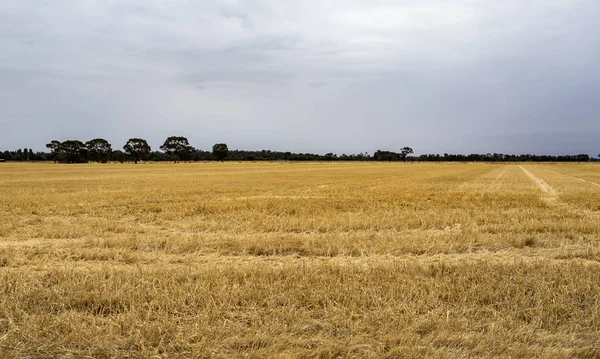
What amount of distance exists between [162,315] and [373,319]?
9.67 ft

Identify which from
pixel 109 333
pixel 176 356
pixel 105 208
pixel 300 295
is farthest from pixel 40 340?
pixel 105 208

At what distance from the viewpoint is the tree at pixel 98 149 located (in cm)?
18688

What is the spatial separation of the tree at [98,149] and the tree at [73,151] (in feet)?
13.6

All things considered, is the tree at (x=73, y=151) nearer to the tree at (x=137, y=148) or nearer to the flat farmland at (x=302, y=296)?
the tree at (x=137, y=148)

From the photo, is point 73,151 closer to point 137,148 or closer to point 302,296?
point 137,148

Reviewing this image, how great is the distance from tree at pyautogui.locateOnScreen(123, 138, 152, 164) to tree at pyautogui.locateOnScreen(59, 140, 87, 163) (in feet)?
62.2

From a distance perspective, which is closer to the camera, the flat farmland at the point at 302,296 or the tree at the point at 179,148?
the flat farmland at the point at 302,296

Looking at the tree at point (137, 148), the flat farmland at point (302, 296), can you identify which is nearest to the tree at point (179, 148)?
the tree at point (137, 148)

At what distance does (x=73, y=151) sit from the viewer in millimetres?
178125

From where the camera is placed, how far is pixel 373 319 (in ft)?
16.8

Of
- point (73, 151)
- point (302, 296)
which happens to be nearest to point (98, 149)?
point (73, 151)

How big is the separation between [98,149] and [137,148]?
744 inches

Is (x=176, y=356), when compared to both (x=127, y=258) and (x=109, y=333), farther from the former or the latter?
(x=127, y=258)

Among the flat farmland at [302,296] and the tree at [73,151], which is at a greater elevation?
the tree at [73,151]
